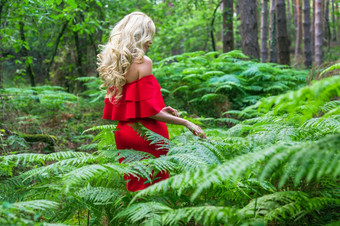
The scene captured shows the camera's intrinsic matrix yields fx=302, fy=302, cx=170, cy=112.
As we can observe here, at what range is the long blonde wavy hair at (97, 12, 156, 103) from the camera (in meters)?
3.02

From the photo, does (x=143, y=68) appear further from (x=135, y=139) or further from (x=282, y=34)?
(x=282, y=34)

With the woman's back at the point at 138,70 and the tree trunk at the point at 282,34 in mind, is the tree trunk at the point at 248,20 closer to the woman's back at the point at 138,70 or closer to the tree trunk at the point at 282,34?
the tree trunk at the point at 282,34

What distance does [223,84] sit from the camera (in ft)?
24.7

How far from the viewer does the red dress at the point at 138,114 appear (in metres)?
2.96

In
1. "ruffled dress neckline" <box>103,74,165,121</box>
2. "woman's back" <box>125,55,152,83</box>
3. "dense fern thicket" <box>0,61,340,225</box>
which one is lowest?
"dense fern thicket" <box>0,61,340,225</box>

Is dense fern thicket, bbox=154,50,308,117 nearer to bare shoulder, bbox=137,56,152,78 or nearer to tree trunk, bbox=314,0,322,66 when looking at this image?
tree trunk, bbox=314,0,322,66

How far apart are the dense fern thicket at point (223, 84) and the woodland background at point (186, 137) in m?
0.03

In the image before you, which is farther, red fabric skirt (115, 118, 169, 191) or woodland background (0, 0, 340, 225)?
red fabric skirt (115, 118, 169, 191)

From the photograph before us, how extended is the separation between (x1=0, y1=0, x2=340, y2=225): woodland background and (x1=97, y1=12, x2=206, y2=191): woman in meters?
0.16

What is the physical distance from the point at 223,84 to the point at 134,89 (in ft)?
15.8

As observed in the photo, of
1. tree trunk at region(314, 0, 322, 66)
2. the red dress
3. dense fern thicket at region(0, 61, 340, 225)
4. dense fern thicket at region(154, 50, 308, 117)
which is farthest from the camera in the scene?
tree trunk at region(314, 0, 322, 66)

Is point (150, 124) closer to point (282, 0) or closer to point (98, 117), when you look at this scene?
point (98, 117)

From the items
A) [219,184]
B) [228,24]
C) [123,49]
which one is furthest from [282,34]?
[219,184]

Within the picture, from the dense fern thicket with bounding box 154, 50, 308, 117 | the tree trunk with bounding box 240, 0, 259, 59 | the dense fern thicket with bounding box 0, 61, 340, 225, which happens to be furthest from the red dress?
the tree trunk with bounding box 240, 0, 259, 59
